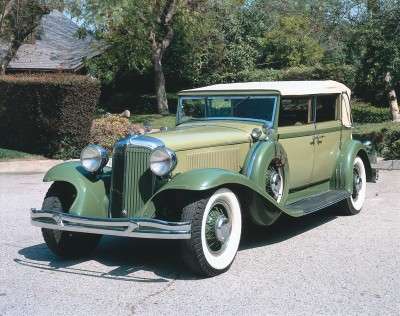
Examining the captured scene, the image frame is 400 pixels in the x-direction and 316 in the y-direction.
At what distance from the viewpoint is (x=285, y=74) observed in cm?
2403

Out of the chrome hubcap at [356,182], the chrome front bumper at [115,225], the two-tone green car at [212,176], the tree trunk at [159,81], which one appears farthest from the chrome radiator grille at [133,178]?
the tree trunk at [159,81]

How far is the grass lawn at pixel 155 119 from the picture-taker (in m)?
21.6

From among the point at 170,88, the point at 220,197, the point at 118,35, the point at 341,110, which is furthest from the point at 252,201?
the point at 170,88

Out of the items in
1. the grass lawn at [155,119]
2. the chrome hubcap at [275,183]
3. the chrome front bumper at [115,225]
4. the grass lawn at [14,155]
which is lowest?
the grass lawn at [14,155]

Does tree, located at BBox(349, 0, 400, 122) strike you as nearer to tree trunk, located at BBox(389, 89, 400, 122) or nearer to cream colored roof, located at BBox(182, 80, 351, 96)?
cream colored roof, located at BBox(182, 80, 351, 96)

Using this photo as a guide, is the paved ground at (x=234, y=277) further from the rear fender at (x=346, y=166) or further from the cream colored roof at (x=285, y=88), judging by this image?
the cream colored roof at (x=285, y=88)

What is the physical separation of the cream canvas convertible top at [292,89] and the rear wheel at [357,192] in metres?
0.55

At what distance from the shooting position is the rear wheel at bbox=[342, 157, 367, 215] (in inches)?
308

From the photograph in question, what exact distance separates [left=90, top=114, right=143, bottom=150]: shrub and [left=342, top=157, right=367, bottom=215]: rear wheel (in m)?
8.66

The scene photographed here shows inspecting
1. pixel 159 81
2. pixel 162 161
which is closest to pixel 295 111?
pixel 162 161

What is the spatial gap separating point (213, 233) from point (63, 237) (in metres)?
1.49

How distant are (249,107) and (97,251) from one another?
2215mm

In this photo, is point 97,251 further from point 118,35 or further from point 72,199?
point 118,35

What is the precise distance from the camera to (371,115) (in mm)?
21438
